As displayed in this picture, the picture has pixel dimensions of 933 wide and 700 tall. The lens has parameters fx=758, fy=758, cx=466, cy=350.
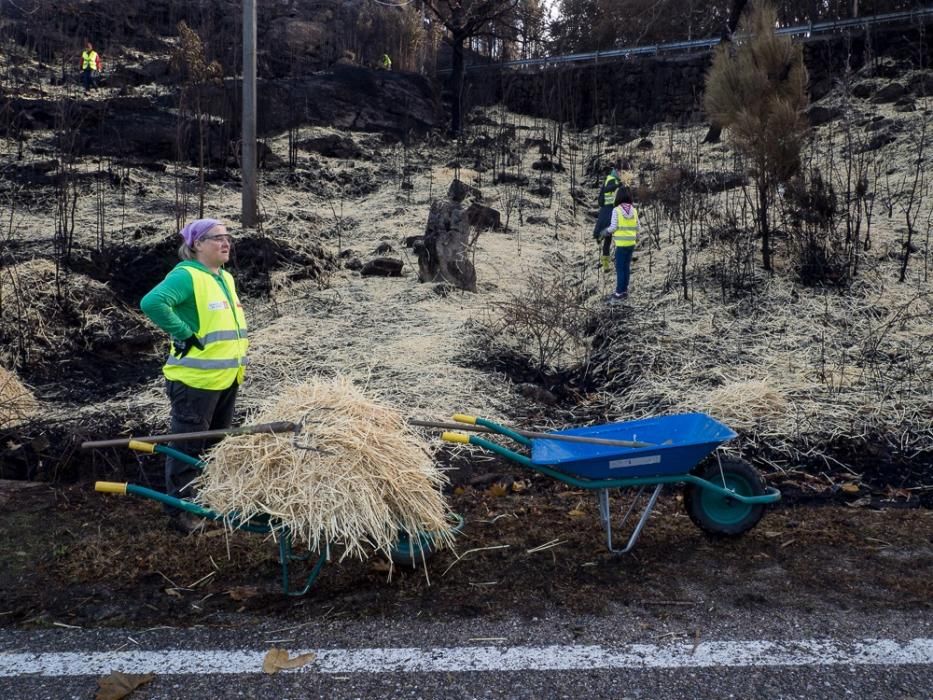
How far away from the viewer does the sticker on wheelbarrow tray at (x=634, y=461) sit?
354 centimetres

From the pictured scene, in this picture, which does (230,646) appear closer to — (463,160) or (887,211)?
(887,211)

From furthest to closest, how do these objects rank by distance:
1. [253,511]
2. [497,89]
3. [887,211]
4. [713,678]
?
[497,89] → [887,211] → [253,511] → [713,678]

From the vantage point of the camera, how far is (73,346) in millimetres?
7574

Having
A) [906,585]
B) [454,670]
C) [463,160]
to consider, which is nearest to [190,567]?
[454,670]

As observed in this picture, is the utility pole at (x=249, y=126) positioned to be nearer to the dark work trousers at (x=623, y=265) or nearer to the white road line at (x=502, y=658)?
the dark work trousers at (x=623, y=265)

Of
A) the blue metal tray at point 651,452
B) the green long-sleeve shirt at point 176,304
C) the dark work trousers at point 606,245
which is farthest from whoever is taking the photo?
the dark work trousers at point 606,245

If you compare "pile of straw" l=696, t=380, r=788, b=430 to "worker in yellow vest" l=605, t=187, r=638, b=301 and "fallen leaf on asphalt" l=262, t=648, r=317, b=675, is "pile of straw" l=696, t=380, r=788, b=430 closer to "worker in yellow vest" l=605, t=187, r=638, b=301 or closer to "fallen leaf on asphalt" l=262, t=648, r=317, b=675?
"worker in yellow vest" l=605, t=187, r=638, b=301

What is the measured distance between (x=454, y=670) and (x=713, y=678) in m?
0.94

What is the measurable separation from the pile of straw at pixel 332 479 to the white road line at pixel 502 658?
46 cm

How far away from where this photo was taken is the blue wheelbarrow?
3.55 m

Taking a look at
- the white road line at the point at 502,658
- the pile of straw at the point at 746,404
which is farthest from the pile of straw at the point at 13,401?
the pile of straw at the point at 746,404

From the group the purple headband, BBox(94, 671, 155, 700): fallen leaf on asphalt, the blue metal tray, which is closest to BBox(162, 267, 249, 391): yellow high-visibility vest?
the purple headband

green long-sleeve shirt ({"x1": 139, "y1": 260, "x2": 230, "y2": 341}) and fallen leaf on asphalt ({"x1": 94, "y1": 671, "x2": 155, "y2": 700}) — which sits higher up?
green long-sleeve shirt ({"x1": 139, "y1": 260, "x2": 230, "y2": 341})

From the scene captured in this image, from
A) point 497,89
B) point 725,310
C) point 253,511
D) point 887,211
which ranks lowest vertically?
point 253,511
